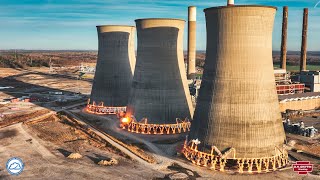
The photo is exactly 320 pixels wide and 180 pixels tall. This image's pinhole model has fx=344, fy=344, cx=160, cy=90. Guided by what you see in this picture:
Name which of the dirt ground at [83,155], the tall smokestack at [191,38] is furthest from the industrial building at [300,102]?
the dirt ground at [83,155]

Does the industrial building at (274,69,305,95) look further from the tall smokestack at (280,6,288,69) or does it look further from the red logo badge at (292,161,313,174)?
the red logo badge at (292,161,313,174)

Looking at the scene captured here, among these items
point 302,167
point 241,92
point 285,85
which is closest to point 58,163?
point 241,92

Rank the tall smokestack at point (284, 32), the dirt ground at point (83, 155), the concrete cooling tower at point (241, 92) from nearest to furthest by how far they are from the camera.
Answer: the concrete cooling tower at point (241, 92) → the dirt ground at point (83, 155) → the tall smokestack at point (284, 32)

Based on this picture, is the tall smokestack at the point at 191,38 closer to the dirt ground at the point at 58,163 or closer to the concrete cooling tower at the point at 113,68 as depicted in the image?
→ the concrete cooling tower at the point at 113,68

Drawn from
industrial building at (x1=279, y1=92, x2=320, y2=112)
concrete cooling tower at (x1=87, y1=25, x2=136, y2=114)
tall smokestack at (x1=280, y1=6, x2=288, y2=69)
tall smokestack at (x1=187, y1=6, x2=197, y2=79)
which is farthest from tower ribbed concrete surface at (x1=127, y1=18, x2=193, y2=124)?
tall smokestack at (x1=280, y1=6, x2=288, y2=69)

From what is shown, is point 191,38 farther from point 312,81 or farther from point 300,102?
point 312,81
